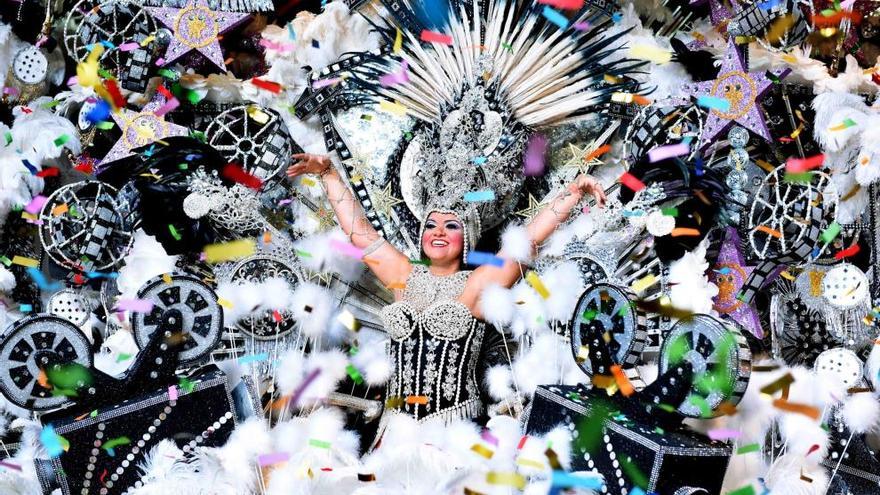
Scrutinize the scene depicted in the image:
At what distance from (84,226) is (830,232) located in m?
2.90

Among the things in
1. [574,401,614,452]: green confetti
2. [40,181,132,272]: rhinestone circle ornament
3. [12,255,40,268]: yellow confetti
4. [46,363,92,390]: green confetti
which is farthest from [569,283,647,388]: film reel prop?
[12,255,40,268]: yellow confetti

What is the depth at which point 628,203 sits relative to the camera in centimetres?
339

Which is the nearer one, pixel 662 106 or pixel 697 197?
pixel 697 197

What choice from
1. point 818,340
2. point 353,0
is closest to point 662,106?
point 818,340

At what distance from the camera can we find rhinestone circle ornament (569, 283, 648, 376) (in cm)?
262

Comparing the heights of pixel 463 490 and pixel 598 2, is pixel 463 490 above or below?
below

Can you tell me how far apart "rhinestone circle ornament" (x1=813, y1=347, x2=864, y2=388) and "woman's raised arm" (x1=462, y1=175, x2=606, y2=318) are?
3.31 feet

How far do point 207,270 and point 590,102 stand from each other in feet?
5.72

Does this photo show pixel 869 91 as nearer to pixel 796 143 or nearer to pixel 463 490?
pixel 796 143

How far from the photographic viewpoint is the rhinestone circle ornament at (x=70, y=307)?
382 cm

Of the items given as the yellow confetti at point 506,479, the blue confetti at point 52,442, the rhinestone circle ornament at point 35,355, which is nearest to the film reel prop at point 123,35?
the rhinestone circle ornament at point 35,355

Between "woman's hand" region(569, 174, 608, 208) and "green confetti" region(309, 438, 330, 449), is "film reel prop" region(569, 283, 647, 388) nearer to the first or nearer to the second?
"woman's hand" region(569, 174, 608, 208)

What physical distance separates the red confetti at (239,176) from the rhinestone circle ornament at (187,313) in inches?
35.5

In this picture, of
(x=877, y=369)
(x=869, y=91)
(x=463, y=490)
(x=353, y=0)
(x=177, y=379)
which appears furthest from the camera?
(x=353, y=0)
